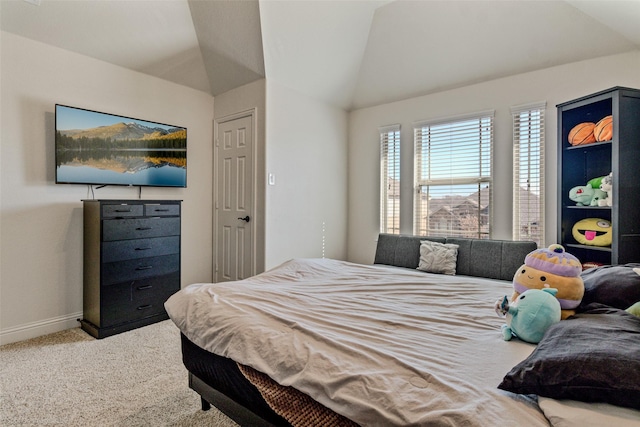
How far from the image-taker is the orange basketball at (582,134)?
274 cm

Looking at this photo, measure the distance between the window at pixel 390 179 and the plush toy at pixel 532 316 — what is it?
3.05 m

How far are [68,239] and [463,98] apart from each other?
168 inches

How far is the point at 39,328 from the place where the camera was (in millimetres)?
2924

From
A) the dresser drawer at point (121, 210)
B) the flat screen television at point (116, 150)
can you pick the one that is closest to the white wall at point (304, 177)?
the flat screen television at point (116, 150)

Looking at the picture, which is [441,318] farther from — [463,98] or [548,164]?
[463,98]

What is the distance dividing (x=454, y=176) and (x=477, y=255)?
104 cm

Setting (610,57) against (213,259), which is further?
(213,259)

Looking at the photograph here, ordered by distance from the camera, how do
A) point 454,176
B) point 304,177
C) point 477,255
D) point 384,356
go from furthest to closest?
point 304,177 < point 454,176 < point 477,255 < point 384,356

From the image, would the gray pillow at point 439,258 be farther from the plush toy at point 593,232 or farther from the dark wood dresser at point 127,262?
the dark wood dresser at point 127,262

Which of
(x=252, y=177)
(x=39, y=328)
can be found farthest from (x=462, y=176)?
(x=39, y=328)

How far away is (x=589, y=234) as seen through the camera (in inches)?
109

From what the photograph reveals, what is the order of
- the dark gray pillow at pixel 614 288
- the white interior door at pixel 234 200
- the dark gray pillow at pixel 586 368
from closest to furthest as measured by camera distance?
1. the dark gray pillow at pixel 586 368
2. the dark gray pillow at pixel 614 288
3. the white interior door at pixel 234 200

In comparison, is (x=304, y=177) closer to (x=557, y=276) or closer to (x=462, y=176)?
(x=462, y=176)

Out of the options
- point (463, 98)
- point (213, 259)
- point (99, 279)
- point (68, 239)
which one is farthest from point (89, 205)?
point (463, 98)
